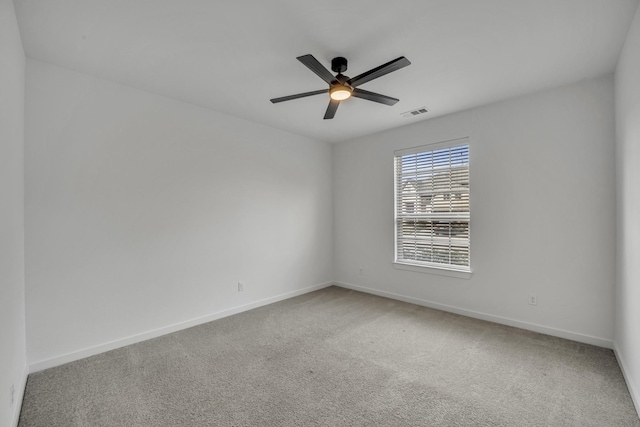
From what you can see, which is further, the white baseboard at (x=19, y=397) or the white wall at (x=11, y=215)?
the white baseboard at (x=19, y=397)

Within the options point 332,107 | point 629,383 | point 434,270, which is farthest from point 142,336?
point 629,383

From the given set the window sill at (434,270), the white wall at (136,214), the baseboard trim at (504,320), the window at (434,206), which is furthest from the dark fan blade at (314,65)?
the baseboard trim at (504,320)

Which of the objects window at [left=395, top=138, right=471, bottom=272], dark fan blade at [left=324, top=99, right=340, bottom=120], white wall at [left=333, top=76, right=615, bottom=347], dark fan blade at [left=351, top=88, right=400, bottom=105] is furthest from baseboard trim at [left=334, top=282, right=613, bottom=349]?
dark fan blade at [left=324, top=99, right=340, bottom=120]

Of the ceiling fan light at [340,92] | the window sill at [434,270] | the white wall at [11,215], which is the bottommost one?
the window sill at [434,270]

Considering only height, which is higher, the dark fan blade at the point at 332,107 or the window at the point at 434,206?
the dark fan blade at the point at 332,107

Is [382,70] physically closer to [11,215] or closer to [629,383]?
[11,215]

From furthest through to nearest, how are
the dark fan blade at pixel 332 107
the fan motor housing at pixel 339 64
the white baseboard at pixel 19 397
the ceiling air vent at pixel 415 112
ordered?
the ceiling air vent at pixel 415 112, the dark fan blade at pixel 332 107, the fan motor housing at pixel 339 64, the white baseboard at pixel 19 397

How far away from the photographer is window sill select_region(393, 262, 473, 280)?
374cm

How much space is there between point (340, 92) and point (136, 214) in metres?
2.38

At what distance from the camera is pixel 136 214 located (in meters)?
3.03

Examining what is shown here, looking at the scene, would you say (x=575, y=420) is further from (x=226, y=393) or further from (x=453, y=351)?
(x=226, y=393)

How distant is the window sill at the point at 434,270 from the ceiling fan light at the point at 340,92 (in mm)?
2650

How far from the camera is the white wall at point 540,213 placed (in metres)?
2.83

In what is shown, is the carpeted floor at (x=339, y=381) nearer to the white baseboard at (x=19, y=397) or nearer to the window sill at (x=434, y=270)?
the white baseboard at (x=19, y=397)
